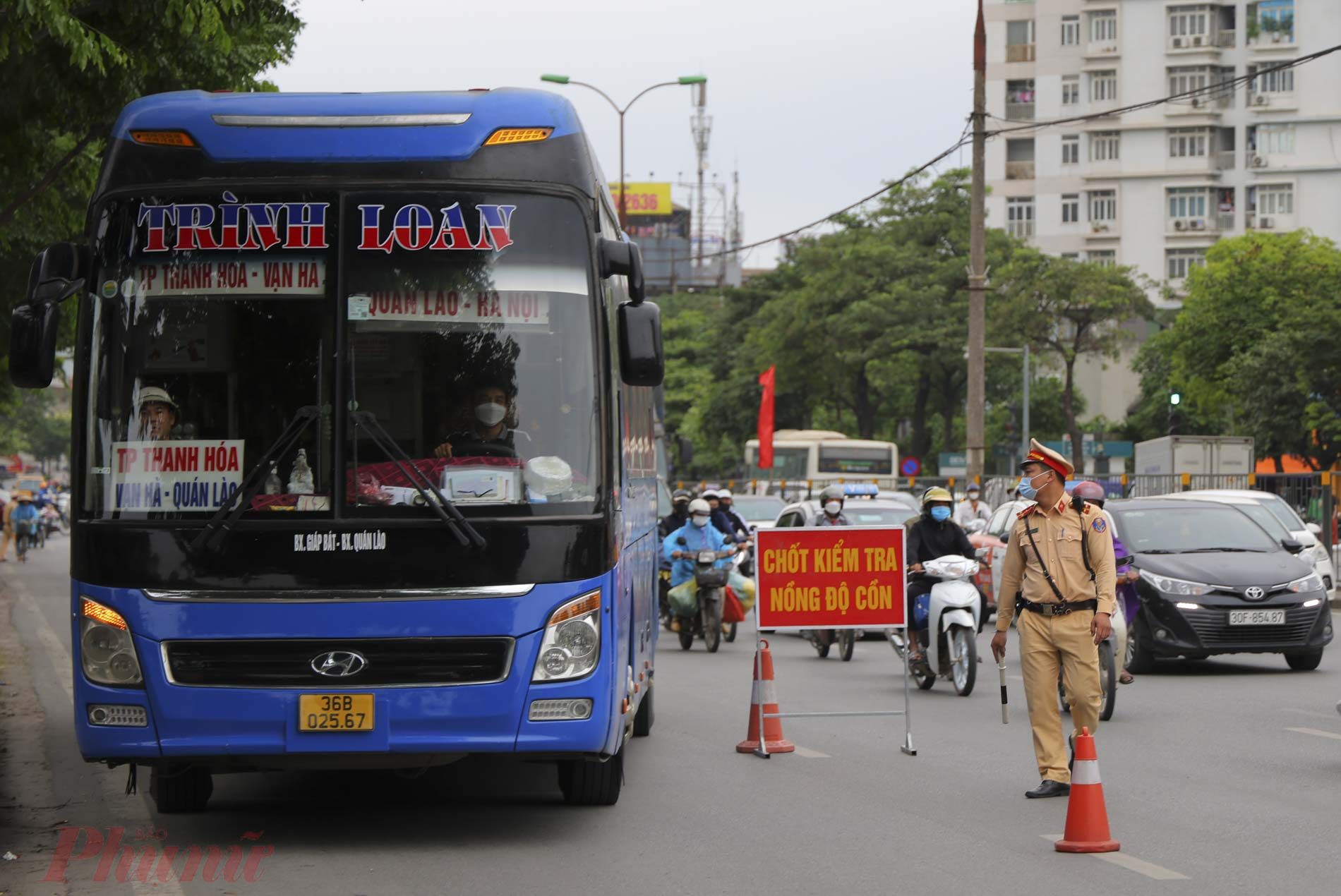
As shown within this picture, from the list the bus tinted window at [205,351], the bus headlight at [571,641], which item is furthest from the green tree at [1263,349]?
the bus tinted window at [205,351]

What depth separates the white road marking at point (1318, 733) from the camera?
478 inches

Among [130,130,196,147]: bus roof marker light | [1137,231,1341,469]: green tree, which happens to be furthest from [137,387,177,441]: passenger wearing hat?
[1137,231,1341,469]: green tree

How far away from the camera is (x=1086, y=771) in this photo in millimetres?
7918

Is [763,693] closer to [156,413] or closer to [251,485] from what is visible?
[251,485]

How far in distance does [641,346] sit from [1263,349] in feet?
177

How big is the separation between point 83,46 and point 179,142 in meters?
3.62

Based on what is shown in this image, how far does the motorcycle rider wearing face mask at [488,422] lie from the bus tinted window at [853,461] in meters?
47.2

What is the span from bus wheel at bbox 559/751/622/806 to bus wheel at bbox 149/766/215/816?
178cm

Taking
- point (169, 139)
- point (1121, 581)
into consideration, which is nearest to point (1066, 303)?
point (1121, 581)

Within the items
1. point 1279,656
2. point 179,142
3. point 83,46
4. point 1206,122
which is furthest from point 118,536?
point 1206,122

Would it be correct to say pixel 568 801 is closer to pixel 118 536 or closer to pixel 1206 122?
pixel 118 536

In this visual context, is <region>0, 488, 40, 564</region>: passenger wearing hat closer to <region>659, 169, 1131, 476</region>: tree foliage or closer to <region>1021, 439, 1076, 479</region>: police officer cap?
<region>659, 169, 1131, 476</region>: tree foliage

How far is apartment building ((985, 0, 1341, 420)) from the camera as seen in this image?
86.9 metres

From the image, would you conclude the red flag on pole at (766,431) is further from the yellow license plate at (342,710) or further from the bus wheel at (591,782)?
the yellow license plate at (342,710)
